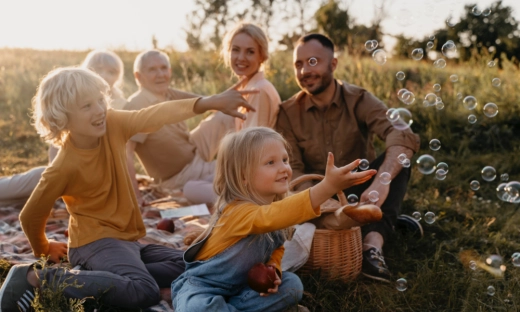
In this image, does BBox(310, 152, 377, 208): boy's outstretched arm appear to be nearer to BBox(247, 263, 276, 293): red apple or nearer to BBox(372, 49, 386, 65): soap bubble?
BBox(247, 263, 276, 293): red apple

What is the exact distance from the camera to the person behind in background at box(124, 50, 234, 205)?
4781 mm

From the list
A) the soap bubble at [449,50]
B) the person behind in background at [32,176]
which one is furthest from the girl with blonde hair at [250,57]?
the soap bubble at [449,50]

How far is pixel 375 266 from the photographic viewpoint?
3.15 metres

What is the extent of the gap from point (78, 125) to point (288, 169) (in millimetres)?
1168

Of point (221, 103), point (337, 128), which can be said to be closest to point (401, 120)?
point (337, 128)

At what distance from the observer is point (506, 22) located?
408 inches

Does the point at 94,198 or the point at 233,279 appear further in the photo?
the point at 94,198

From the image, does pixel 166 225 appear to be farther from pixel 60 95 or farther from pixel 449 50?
pixel 449 50

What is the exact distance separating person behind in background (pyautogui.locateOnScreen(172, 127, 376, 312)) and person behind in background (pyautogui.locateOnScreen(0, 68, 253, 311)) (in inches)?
14.9

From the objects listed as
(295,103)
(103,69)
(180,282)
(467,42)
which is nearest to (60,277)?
(180,282)

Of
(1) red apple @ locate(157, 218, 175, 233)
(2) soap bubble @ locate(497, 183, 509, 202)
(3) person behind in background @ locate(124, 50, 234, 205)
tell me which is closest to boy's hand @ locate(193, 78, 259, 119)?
(1) red apple @ locate(157, 218, 175, 233)

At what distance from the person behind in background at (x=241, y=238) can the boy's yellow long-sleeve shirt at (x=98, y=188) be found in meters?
0.63

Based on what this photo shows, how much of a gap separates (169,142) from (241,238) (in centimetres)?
264

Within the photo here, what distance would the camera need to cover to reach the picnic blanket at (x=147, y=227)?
3446 mm
